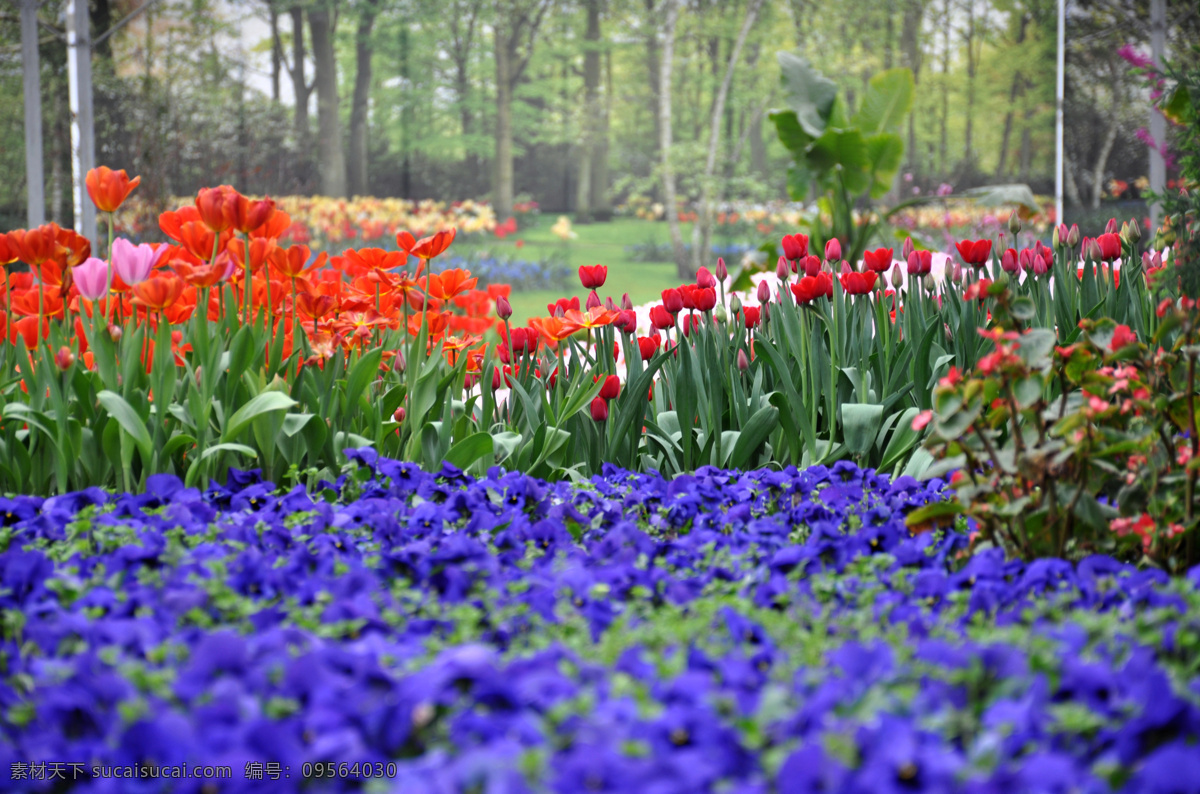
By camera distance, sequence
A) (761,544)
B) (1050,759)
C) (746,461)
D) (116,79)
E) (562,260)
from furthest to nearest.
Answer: (562,260) → (116,79) → (746,461) → (761,544) → (1050,759)

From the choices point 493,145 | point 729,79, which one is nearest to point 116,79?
point 493,145

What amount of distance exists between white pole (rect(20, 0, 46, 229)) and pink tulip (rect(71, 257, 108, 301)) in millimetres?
8015

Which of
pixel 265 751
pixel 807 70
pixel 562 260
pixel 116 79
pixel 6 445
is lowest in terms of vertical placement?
pixel 265 751

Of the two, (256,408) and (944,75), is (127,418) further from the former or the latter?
(944,75)

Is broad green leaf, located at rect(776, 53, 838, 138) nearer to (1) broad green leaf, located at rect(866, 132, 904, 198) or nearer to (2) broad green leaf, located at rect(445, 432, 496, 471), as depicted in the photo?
(1) broad green leaf, located at rect(866, 132, 904, 198)

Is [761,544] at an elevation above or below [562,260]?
below

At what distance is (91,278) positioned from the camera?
1.92 metres

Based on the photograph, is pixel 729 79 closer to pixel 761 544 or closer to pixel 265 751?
pixel 761 544

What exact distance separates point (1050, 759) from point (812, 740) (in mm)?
195

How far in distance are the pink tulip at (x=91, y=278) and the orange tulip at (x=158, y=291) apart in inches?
3.5

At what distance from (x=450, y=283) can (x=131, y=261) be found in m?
0.77

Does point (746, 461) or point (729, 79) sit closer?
point (746, 461)

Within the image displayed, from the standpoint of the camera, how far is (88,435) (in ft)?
6.48

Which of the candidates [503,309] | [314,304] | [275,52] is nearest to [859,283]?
[503,309]
